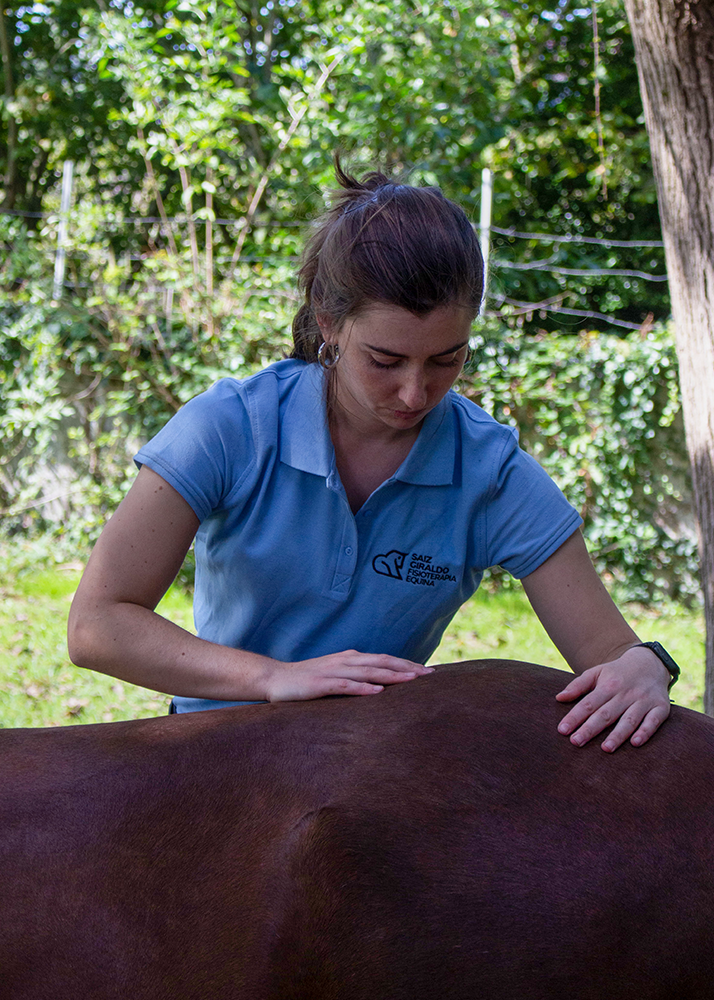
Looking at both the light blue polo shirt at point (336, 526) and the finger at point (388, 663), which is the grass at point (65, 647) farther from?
the finger at point (388, 663)

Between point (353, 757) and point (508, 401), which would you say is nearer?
point (353, 757)

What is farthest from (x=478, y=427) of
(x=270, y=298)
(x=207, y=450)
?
(x=270, y=298)

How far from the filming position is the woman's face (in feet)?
4.59

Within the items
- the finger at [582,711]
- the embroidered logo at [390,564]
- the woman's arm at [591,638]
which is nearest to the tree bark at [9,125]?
the embroidered logo at [390,564]

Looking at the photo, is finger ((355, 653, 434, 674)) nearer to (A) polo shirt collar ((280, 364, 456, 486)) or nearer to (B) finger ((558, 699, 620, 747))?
(B) finger ((558, 699, 620, 747))

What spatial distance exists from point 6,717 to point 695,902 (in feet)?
9.99

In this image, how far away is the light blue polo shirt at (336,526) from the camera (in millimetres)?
1546

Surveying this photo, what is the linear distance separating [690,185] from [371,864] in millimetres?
1862

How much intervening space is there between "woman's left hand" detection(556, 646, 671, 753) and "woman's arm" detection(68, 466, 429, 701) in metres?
0.34

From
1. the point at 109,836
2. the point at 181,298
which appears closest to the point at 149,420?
the point at 181,298

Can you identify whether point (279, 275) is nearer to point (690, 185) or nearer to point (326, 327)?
point (690, 185)

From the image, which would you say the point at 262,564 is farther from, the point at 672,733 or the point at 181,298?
the point at 181,298

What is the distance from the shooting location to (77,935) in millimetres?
1003

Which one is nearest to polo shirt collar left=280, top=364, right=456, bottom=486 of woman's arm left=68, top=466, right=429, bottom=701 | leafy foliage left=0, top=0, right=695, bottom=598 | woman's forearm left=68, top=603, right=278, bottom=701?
woman's arm left=68, top=466, right=429, bottom=701
